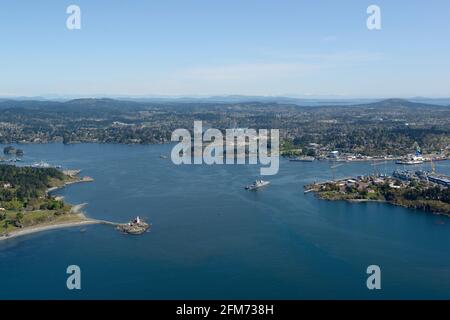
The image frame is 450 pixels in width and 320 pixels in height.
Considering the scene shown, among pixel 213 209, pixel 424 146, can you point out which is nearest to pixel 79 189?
pixel 213 209

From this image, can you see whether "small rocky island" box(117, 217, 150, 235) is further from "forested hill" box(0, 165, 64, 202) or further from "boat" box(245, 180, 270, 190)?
"boat" box(245, 180, 270, 190)

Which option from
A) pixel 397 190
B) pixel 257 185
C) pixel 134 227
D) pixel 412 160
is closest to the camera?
pixel 134 227

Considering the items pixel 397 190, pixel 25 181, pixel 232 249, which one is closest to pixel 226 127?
pixel 25 181

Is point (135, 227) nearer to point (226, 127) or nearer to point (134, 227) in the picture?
point (134, 227)

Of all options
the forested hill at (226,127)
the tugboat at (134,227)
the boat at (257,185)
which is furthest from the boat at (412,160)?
the tugboat at (134,227)

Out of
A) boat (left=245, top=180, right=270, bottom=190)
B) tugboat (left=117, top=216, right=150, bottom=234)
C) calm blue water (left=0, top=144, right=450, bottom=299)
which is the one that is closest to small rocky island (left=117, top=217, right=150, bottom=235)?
tugboat (left=117, top=216, right=150, bottom=234)

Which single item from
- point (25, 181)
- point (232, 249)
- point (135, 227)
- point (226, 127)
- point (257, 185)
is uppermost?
point (226, 127)
